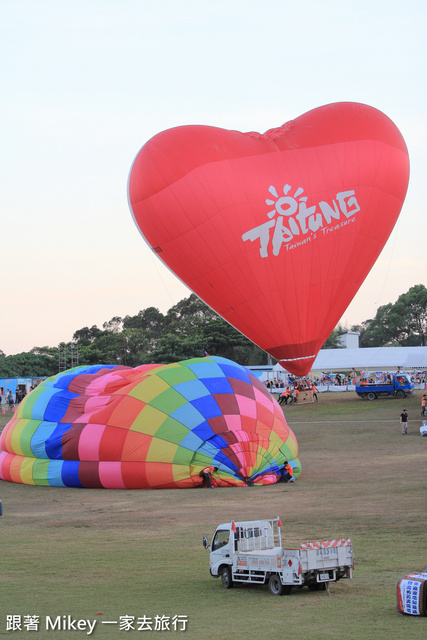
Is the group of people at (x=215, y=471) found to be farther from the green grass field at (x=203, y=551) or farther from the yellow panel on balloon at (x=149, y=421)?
the yellow panel on balloon at (x=149, y=421)

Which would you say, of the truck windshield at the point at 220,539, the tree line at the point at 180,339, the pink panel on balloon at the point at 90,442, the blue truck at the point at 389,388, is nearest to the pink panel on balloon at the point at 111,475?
the pink panel on balloon at the point at 90,442

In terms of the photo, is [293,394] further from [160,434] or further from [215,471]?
[160,434]

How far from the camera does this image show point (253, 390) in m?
24.4

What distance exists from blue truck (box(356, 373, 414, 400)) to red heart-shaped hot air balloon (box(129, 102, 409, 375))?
18528mm

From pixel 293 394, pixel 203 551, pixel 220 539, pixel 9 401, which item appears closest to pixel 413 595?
pixel 220 539

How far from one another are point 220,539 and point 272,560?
165 cm

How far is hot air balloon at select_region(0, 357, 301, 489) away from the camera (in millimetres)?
22484

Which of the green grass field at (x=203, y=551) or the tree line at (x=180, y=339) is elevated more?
the tree line at (x=180, y=339)

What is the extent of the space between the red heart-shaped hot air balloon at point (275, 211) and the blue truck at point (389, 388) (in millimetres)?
18528

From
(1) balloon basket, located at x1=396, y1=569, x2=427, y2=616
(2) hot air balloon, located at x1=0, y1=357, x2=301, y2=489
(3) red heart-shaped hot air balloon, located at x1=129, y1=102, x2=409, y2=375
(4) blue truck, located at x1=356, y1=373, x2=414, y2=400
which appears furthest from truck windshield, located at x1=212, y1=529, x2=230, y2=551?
(4) blue truck, located at x1=356, y1=373, x2=414, y2=400

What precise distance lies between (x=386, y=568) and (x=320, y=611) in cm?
→ 281

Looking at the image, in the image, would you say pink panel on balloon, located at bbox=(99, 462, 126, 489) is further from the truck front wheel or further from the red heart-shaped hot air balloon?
the truck front wheel

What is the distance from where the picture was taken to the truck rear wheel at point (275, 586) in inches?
441

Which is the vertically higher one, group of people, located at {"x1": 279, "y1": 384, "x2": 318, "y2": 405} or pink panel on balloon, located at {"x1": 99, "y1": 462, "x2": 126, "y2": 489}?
group of people, located at {"x1": 279, "y1": 384, "x2": 318, "y2": 405}
